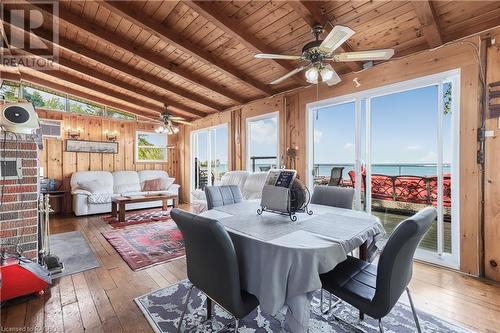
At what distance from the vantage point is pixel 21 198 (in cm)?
218

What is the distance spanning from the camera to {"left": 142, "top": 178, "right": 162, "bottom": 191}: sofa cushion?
21.1 feet

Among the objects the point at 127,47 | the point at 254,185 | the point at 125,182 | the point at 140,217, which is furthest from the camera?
the point at 125,182

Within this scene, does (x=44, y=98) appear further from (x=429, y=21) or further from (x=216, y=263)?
(x=429, y=21)

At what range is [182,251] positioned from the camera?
326cm

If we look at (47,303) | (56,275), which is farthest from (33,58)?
(47,303)

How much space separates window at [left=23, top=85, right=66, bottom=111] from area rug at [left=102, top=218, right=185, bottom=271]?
152 inches

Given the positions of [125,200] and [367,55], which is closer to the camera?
[367,55]

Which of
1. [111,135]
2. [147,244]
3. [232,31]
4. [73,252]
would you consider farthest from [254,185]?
[111,135]

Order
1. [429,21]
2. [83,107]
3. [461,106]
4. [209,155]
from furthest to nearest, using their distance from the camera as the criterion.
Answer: [209,155] → [83,107] → [461,106] → [429,21]

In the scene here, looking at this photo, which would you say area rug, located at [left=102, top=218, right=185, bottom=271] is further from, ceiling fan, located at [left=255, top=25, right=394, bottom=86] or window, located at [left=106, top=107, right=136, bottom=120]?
window, located at [left=106, top=107, right=136, bottom=120]

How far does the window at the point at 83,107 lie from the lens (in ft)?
19.6

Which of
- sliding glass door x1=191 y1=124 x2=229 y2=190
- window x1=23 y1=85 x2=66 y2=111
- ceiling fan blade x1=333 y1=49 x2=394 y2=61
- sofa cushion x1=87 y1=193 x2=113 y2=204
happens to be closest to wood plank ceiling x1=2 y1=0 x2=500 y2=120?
ceiling fan blade x1=333 y1=49 x2=394 y2=61

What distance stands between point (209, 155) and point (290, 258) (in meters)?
5.54

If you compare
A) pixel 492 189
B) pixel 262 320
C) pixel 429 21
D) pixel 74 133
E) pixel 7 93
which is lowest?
pixel 262 320
